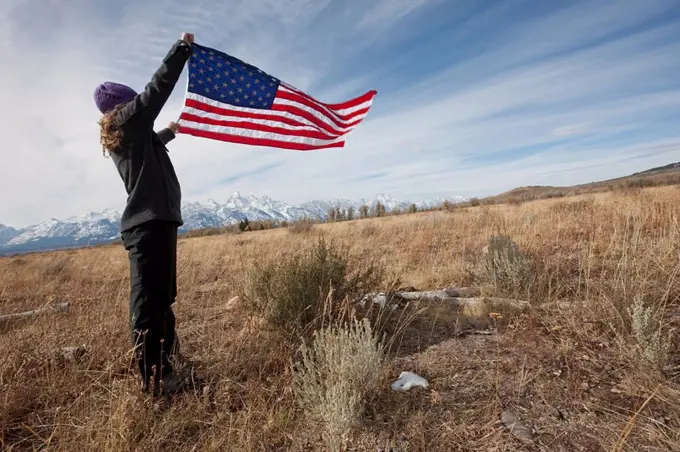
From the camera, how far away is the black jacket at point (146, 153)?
2312 mm


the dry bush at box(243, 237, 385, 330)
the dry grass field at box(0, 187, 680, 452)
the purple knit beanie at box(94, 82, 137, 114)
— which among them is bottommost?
the dry grass field at box(0, 187, 680, 452)

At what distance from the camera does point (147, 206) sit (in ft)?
7.73

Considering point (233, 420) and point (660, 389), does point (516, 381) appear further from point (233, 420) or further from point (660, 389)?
point (233, 420)

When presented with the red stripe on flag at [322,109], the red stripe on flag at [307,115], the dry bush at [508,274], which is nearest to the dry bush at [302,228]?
the red stripe on flag at [322,109]

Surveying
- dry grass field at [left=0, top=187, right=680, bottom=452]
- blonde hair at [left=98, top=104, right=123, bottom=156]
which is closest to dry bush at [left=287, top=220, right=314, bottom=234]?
dry grass field at [left=0, top=187, right=680, bottom=452]

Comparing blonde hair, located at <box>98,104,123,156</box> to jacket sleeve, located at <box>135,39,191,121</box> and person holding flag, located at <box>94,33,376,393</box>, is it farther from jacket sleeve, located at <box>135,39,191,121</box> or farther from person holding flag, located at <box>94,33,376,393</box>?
jacket sleeve, located at <box>135,39,191,121</box>

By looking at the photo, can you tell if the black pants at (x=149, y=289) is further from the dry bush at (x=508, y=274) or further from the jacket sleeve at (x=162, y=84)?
the dry bush at (x=508, y=274)

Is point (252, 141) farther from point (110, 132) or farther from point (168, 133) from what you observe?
point (110, 132)

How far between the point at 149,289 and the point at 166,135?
1382 millimetres

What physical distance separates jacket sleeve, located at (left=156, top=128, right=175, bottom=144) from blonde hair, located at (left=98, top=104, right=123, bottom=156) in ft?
1.86

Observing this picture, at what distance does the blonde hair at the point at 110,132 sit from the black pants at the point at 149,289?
1.92 feet

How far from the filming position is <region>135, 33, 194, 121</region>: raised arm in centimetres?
230

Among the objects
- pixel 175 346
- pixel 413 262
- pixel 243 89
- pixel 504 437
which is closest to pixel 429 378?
pixel 504 437

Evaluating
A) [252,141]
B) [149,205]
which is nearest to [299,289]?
[149,205]
